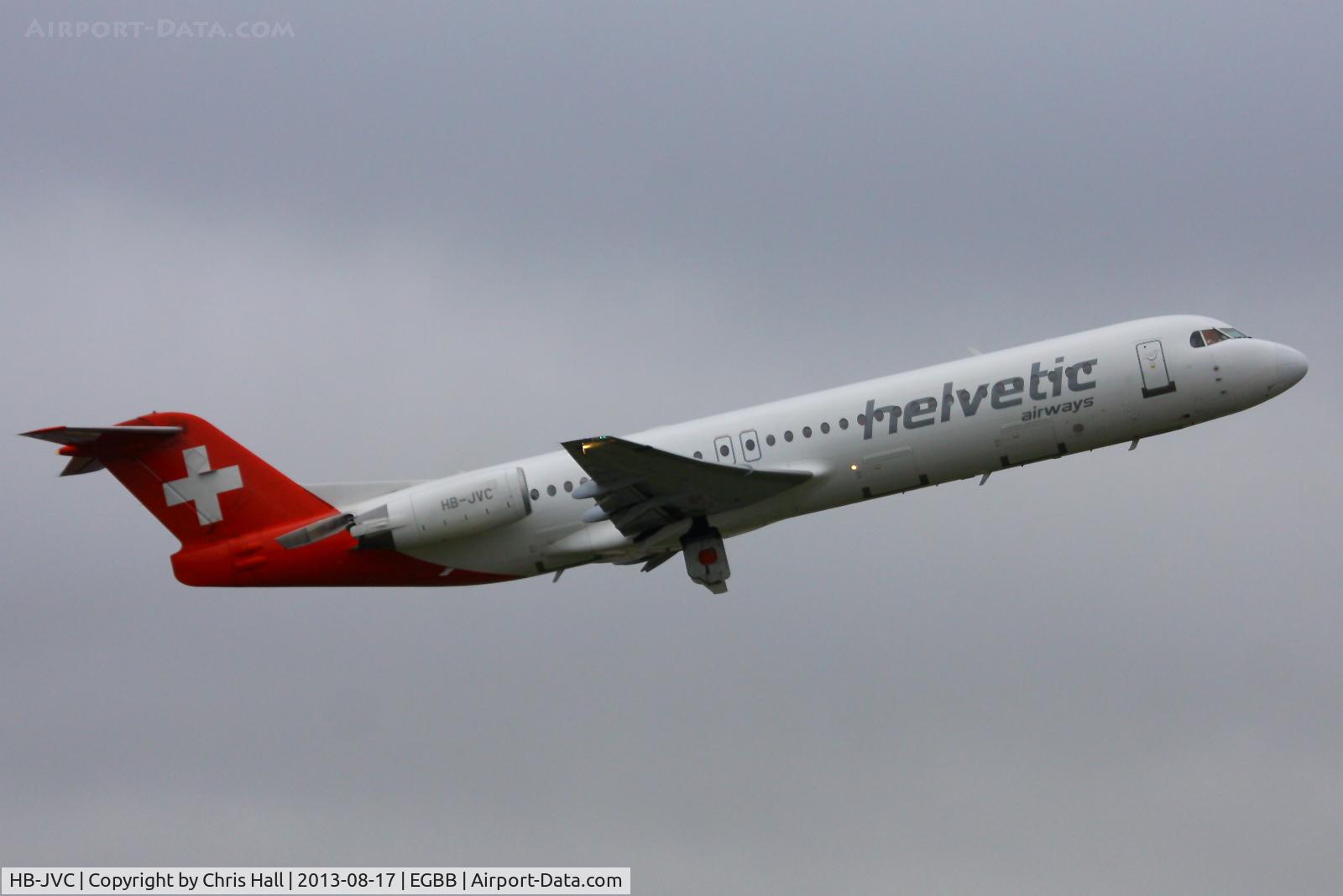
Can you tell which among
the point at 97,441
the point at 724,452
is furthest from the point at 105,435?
the point at 724,452

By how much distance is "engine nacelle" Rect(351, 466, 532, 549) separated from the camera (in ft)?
120

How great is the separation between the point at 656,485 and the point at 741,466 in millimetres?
2153

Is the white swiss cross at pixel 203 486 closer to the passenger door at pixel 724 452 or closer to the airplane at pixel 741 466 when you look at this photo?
the airplane at pixel 741 466

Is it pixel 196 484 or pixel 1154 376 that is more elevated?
pixel 196 484

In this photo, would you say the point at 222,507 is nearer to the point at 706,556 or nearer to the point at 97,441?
the point at 97,441

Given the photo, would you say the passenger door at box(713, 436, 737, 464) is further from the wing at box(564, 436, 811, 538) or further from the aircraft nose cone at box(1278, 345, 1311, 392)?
the aircraft nose cone at box(1278, 345, 1311, 392)

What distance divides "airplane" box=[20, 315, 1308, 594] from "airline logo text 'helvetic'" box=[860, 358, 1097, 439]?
0.04 meters

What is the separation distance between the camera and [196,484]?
127 feet

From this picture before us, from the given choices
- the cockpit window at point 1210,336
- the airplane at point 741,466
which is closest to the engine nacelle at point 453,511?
the airplane at point 741,466

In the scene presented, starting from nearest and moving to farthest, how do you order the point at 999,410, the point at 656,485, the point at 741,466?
the point at 656,485 < the point at 999,410 < the point at 741,466

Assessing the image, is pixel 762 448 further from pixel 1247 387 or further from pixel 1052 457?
pixel 1247 387

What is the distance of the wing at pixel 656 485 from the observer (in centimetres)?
3434

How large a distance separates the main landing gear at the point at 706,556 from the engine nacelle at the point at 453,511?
380cm

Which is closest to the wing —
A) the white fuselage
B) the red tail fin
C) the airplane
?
the airplane
